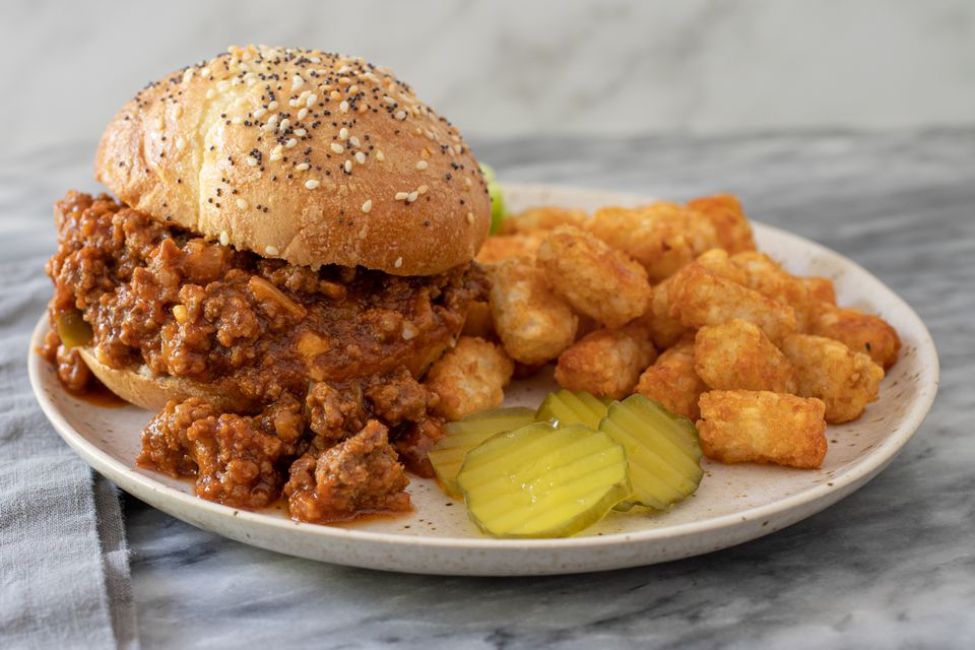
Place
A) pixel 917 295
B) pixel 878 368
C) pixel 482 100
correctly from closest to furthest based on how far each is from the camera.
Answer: pixel 878 368 → pixel 917 295 → pixel 482 100

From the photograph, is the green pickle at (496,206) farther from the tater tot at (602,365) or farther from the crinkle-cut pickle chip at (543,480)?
the crinkle-cut pickle chip at (543,480)

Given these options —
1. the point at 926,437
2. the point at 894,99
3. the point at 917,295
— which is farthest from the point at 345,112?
the point at 894,99

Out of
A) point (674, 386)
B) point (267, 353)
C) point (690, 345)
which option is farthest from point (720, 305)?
point (267, 353)

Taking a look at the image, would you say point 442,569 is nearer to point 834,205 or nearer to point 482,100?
point 834,205

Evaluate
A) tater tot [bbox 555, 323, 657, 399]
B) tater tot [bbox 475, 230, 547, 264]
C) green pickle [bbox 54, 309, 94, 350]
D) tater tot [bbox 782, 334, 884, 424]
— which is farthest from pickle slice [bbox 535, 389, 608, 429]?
green pickle [bbox 54, 309, 94, 350]

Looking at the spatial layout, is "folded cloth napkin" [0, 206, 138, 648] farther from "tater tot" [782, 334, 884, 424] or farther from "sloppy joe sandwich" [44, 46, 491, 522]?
"tater tot" [782, 334, 884, 424]

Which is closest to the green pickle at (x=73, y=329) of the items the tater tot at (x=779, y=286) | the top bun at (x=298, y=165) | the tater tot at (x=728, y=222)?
the top bun at (x=298, y=165)

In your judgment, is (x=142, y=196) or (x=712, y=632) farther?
(x=142, y=196)
